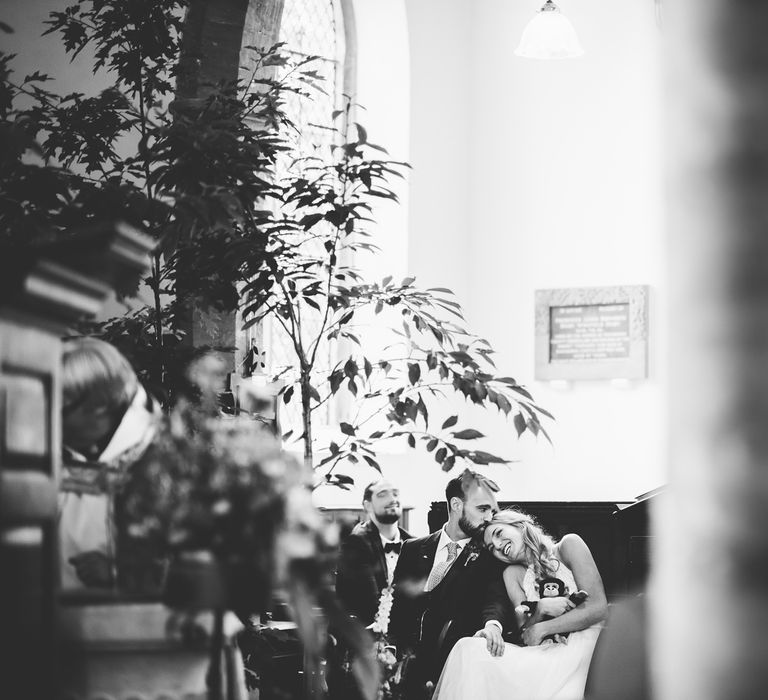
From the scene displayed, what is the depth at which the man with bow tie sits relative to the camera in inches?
233

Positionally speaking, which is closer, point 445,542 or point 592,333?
point 445,542

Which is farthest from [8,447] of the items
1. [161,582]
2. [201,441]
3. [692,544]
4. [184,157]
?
[184,157]

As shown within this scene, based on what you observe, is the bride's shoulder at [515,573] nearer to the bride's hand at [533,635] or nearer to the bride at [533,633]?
the bride at [533,633]

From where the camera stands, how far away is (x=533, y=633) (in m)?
5.80

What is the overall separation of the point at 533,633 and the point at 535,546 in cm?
40

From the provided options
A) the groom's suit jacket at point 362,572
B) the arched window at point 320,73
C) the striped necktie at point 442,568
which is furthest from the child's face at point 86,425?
the arched window at point 320,73

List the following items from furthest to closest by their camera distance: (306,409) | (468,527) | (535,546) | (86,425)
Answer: (468,527)
(535,546)
(306,409)
(86,425)

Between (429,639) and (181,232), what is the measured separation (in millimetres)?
2982

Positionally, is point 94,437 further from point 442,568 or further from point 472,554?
point 442,568

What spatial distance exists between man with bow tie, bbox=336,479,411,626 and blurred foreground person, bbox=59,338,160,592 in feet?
11.4

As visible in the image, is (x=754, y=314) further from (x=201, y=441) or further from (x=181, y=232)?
(x=181, y=232)

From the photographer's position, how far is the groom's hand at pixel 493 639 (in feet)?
18.4

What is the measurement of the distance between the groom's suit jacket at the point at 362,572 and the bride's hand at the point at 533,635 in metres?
0.71

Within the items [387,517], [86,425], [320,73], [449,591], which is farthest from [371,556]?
[320,73]
